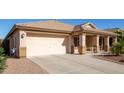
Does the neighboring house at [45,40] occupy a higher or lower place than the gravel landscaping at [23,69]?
higher

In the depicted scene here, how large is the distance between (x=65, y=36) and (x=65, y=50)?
168 centimetres

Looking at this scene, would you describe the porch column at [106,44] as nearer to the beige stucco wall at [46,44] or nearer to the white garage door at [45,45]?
the beige stucco wall at [46,44]

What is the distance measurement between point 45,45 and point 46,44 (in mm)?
166

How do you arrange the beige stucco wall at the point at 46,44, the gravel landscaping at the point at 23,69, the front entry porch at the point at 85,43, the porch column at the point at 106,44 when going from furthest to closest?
Result: the porch column at the point at 106,44, the front entry porch at the point at 85,43, the beige stucco wall at the point at 46,44, the gravel landscaping at the point at 23,69

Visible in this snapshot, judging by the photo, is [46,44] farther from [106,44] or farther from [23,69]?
[106,44]

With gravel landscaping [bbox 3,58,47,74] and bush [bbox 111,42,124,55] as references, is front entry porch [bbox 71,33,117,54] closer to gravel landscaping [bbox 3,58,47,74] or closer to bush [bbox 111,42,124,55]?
bush [bbox 111,42,124,55]

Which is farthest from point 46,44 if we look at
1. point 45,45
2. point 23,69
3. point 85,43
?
point 23,69

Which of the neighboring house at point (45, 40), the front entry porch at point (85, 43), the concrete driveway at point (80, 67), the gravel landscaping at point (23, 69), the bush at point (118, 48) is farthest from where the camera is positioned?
the front entry porch at point (85, 43)

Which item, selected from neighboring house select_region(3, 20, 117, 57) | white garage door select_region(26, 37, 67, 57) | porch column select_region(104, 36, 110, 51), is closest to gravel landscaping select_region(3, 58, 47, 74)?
neighboring house select_region(3, 20, 117, 57)

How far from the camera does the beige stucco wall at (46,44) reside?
639 inches

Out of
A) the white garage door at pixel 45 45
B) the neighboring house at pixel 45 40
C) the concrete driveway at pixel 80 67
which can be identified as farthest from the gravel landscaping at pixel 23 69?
the white garage door at pixel 45 45
